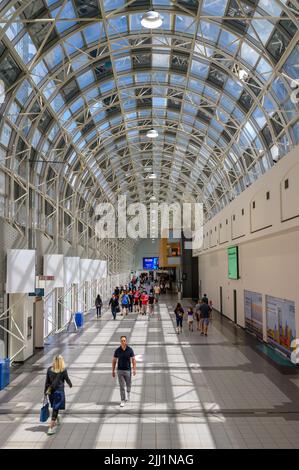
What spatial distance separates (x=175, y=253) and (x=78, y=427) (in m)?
39.1

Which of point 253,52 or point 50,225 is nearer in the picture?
point 253,52

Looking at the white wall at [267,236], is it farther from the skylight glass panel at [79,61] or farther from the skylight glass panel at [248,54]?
the skylight glass panel at [79,61]

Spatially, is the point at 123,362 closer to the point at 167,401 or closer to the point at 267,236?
the point at 167,401

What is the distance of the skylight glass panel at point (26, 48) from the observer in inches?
554

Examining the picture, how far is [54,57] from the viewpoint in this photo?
55.4 ft

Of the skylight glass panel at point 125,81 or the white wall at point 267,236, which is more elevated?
the skylight glass panel at point 125,81

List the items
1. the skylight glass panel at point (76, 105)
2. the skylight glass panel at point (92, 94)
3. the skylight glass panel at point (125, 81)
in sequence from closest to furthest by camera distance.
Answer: the skylight glass panel at point (92, 94) → the skylight glass panel at point (76, 105) → the skylight glass panel at point (125, 81)

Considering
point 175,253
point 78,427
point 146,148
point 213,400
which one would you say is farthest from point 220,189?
point 78,427

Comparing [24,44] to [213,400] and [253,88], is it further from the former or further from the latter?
[213,400]

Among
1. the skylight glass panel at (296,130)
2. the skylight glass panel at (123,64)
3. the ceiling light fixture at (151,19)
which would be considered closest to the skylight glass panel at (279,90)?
the skylight glass panel at (296,130)

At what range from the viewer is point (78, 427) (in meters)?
8.33

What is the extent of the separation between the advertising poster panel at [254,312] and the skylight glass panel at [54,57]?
→ 12.8 metres

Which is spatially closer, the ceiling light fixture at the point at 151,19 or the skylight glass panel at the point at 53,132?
the ceiling light fixture at the point at 151,19

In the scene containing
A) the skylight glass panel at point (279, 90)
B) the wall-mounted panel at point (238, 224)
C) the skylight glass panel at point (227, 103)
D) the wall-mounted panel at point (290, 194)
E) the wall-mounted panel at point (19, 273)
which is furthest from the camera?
the skylight glass panel at point (227, 103)
